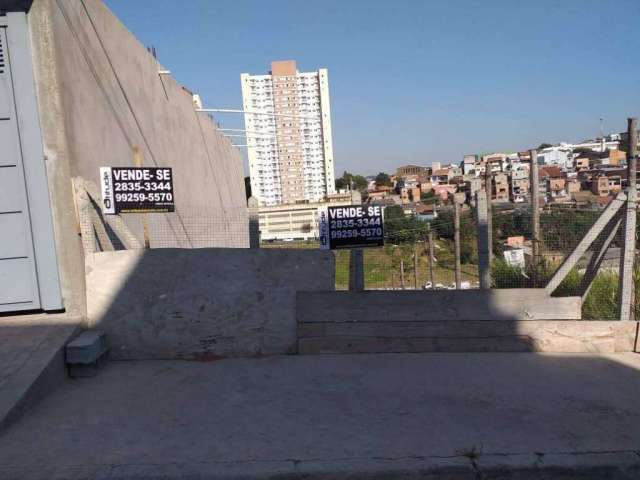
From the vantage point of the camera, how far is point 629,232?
5.21 meters

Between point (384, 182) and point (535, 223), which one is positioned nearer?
point (535, 223)

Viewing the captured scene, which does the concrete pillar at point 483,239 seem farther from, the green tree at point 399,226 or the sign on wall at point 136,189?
the sign on wall at point 136,189

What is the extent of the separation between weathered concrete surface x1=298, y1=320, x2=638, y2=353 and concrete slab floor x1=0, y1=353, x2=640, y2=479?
16cm

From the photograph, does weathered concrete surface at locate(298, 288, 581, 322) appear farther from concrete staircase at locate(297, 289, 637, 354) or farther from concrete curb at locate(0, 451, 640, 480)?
concrete curb at locate(0, 451, 640, 480)

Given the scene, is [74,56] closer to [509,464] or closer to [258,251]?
[258,251]

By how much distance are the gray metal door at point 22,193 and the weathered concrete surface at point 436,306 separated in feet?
8.89

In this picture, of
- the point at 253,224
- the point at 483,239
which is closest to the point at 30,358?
the point at 253,224

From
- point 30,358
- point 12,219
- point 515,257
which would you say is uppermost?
point 12,219

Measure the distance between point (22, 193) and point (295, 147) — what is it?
28779 millimetres

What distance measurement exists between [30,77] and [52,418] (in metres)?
3.35

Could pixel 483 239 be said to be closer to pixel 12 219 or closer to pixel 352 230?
pixel 352 230

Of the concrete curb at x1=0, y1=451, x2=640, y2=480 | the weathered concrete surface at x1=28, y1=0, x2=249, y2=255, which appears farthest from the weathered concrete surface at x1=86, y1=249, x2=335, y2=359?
the concrete curb at x1=0, y1=451, x2=640, y2=480

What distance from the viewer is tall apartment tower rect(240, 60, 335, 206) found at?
107ft

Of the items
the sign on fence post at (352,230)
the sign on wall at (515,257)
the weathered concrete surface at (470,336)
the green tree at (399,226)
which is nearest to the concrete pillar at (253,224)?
the sign on fence post at (352,230)
